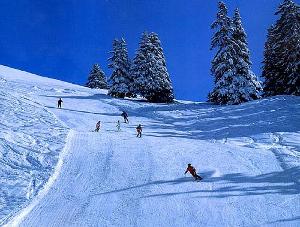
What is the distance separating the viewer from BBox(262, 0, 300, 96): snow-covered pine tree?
49.0 m

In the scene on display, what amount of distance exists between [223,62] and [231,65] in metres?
0.98

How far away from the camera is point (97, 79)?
7831cm

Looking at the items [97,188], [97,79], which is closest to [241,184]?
[97,188]

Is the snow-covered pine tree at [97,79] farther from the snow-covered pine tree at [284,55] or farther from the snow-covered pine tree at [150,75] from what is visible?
the snow-covered pine tree at [284,55]

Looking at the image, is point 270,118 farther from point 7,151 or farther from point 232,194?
point 7,151

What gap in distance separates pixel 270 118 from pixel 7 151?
22318mm

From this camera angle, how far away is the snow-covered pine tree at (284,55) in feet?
161

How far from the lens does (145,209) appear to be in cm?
2055

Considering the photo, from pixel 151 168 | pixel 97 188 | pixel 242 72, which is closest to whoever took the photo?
pixel 97 188

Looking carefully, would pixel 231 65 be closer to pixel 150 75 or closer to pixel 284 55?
pixel 284 55

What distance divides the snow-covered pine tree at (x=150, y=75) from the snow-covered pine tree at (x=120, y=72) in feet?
4.41

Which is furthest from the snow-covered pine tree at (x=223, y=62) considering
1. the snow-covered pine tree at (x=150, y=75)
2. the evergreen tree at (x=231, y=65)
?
the snow-covered pine tree at (x=150, y=75)

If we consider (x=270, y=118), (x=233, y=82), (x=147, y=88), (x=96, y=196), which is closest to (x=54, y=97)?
(x=147, y=88)

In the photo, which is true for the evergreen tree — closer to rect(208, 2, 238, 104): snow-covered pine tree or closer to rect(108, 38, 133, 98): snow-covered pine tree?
rect(208, 2, 238, 104): snow-covered pine tree
